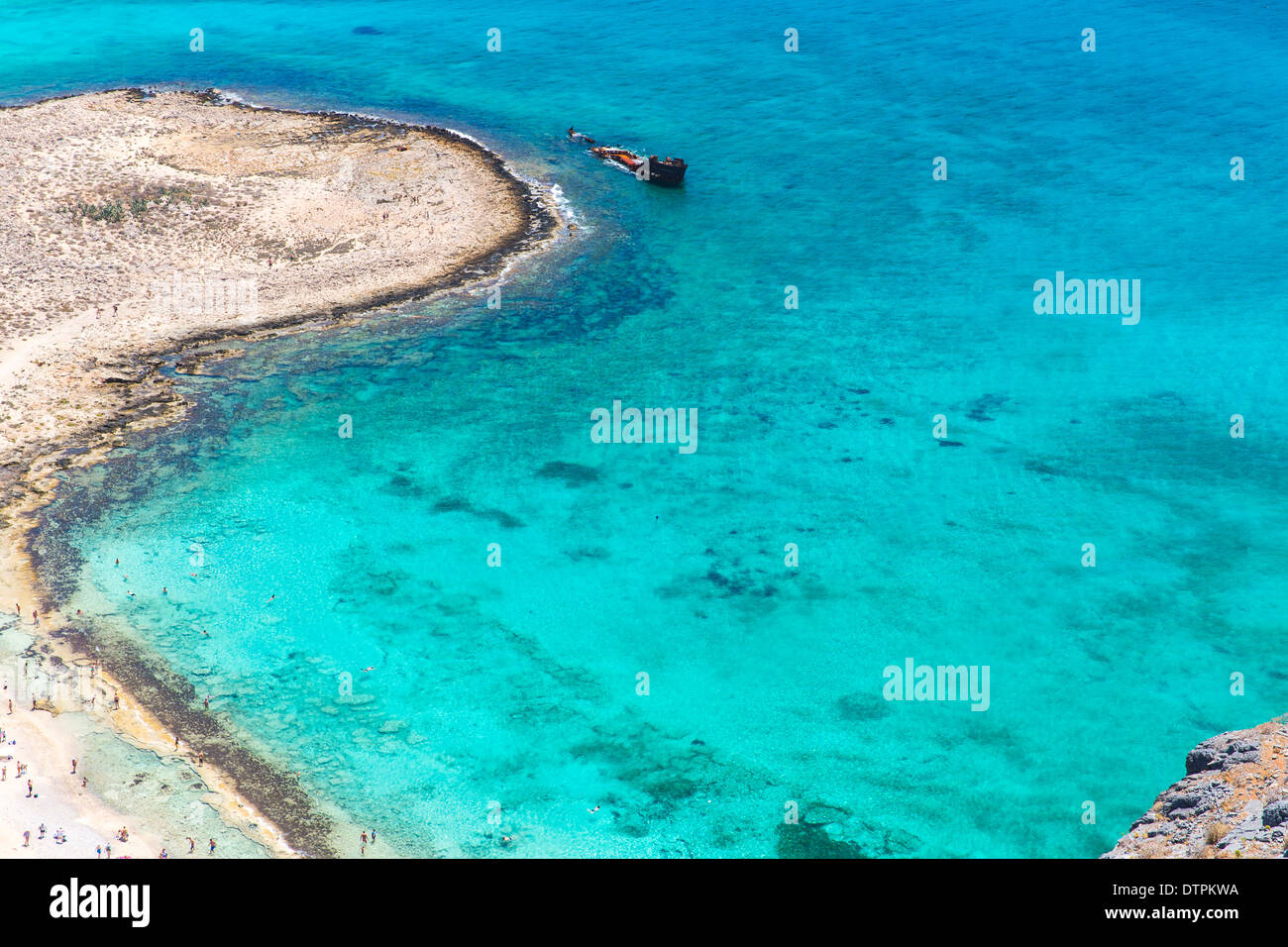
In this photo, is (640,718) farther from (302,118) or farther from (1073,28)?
(1073,28)

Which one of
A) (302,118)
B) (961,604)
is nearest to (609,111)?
(302,118)

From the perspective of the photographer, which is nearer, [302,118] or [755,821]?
[755,821]

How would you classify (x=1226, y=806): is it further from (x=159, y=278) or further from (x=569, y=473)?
(x=159, y=278)

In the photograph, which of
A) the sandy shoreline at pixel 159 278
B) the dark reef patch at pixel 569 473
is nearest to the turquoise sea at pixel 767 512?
the dark reef patch at pixel 569 473

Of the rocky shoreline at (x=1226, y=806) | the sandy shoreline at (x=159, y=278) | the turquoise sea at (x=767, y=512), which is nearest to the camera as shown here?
the rocky shoreline at (x=1226, y=806)

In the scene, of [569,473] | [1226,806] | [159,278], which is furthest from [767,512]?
[159,278]

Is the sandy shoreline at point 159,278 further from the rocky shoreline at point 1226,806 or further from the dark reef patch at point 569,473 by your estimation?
the rocky shoreline at point 1226,806

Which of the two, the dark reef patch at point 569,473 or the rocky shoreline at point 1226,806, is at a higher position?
the dark reef patch at point 569,473
